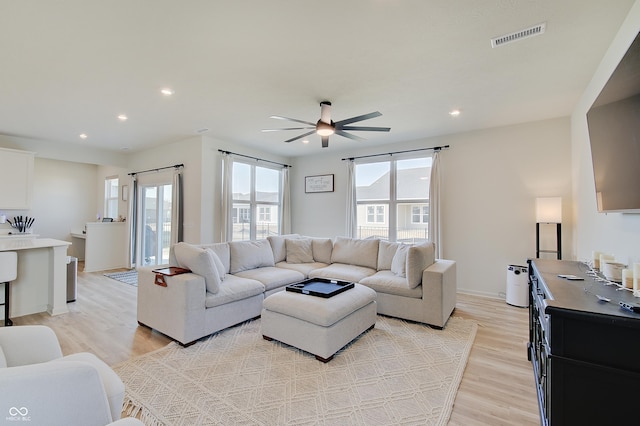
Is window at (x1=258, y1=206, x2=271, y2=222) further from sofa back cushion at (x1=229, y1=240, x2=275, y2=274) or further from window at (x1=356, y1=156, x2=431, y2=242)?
window at (x1=356, y1=156, x2=431, y2=242)

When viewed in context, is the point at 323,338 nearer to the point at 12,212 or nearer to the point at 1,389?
the point at 1,389

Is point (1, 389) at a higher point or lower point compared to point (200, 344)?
higher

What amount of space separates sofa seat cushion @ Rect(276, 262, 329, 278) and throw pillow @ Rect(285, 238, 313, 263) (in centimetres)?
12

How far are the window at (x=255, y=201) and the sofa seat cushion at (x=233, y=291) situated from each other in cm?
231

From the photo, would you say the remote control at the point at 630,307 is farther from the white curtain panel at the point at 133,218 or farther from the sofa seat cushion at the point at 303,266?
the white curtain panel at the point at 133,218

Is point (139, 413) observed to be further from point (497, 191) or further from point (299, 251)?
point (497, 191)

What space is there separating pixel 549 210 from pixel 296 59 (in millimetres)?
3794

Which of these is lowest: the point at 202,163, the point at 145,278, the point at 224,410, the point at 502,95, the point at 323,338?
the point at 224,410

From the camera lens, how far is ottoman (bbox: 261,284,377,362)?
2.54 m

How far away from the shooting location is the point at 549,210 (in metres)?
3.87

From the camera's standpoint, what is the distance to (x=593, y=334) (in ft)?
4.21

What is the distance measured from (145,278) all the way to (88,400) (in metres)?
2.49

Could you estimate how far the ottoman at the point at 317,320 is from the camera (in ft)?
8.32

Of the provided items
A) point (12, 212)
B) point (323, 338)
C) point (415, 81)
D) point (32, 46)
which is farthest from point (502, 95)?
point (12, 212)
